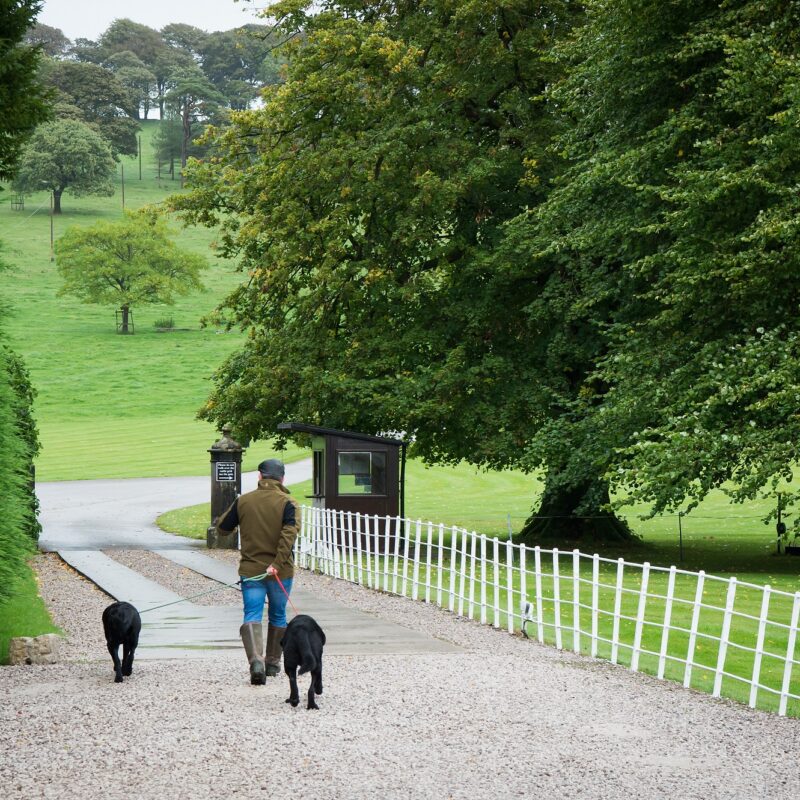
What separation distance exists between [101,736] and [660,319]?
51.2ft

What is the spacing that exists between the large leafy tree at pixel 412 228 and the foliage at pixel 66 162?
314 feet

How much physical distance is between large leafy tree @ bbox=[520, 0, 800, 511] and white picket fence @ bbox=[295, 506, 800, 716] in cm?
215

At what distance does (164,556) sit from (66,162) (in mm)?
108242

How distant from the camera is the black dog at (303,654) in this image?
30.7ft

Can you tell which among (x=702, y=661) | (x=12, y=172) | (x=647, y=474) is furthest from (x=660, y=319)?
(x=12, y=172)

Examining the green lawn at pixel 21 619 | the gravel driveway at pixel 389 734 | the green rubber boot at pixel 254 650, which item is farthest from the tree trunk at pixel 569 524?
the green rubber boot at pixel 254 650

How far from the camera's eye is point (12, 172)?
15.1 m

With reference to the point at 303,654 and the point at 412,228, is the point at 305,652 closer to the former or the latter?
the point at 303,654

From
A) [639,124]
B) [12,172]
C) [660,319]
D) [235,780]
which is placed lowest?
[235,780]

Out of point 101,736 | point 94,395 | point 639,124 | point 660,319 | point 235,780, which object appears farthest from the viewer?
point 94,395

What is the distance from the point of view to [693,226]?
2123 centimetres

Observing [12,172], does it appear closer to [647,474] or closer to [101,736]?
[101,736]

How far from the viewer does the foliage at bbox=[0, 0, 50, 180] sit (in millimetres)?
14469

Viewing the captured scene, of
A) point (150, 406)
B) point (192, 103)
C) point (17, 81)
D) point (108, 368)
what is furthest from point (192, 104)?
point (17, 81)
